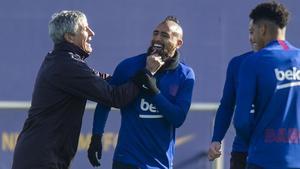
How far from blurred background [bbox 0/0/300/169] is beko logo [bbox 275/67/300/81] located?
11.8 feet

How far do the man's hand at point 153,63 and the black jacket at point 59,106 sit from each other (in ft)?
0.73

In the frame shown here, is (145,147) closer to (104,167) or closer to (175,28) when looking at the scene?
(175,28)

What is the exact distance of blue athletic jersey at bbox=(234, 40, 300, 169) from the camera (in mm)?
4500

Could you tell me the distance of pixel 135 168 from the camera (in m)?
5.25

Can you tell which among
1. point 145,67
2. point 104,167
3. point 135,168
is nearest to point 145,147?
point 135,168

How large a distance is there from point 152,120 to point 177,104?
0.59 feet

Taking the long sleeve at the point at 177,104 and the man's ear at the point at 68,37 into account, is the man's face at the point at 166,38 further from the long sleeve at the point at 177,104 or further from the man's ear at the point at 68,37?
the man's ear at the point at 68,37

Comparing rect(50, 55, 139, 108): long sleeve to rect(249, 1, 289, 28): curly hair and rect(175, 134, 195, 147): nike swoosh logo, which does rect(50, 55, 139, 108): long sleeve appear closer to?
rect(249, 1, 289, 28): curly hair

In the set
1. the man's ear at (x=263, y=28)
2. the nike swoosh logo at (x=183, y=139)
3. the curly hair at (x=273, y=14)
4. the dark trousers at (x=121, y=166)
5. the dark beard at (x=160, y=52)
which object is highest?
the curly hair at (x=273, y=14)

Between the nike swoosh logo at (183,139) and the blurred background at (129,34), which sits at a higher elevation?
the blurred background at (129,34)

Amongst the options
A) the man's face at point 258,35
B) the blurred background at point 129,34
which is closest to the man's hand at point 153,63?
the man's face at point 258,35

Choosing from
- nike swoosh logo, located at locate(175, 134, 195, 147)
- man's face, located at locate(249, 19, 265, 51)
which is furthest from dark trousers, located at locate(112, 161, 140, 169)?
nike swoosh logo, located at locate(175, 134, 195, 147)

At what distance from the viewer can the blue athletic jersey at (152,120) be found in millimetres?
5266

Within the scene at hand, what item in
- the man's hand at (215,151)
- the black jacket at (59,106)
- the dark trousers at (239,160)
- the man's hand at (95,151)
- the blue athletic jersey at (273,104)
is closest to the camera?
the blue athletic jersey at (273,104)
